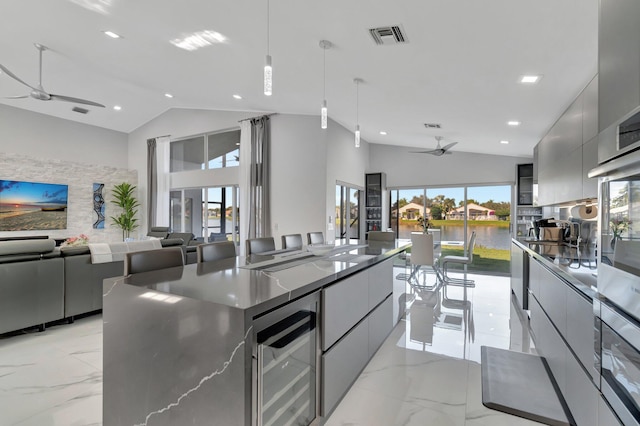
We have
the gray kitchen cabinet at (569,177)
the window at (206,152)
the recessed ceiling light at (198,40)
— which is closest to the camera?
the gray kitchen cabinet at (569,177)

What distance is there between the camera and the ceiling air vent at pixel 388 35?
2595mm

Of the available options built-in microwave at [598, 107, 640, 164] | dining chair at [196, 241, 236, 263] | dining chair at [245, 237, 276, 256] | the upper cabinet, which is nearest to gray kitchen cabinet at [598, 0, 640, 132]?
built-in microwave at [598, 107, 640, 164]

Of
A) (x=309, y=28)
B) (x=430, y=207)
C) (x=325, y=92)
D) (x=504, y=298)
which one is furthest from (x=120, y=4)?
(x=430, y=207)

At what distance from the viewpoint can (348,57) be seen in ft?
10.6

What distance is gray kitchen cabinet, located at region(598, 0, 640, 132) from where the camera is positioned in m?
1.00

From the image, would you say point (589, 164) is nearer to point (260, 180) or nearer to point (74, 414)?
point (74, 414)

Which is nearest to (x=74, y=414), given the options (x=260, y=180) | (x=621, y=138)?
(x=621, y=138)

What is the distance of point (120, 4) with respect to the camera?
3.21 metres

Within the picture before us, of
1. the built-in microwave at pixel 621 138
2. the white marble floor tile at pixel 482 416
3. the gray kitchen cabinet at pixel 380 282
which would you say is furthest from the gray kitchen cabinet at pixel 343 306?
the built-in microwave at pixel 621 138

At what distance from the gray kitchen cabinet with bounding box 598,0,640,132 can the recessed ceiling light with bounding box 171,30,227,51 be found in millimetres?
3361

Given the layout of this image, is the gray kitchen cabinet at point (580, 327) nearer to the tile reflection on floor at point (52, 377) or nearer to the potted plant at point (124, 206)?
the tile reflection on floor at point (52, 377)

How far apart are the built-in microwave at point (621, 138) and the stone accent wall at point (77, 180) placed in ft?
30.5

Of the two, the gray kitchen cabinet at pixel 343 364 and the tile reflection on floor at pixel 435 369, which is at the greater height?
the gray kitchen cabinet at pixel 343 364

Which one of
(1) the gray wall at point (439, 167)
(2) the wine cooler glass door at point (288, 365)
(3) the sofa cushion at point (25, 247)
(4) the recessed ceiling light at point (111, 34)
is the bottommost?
(2) the wine cooler glass door at point (288, 365)
